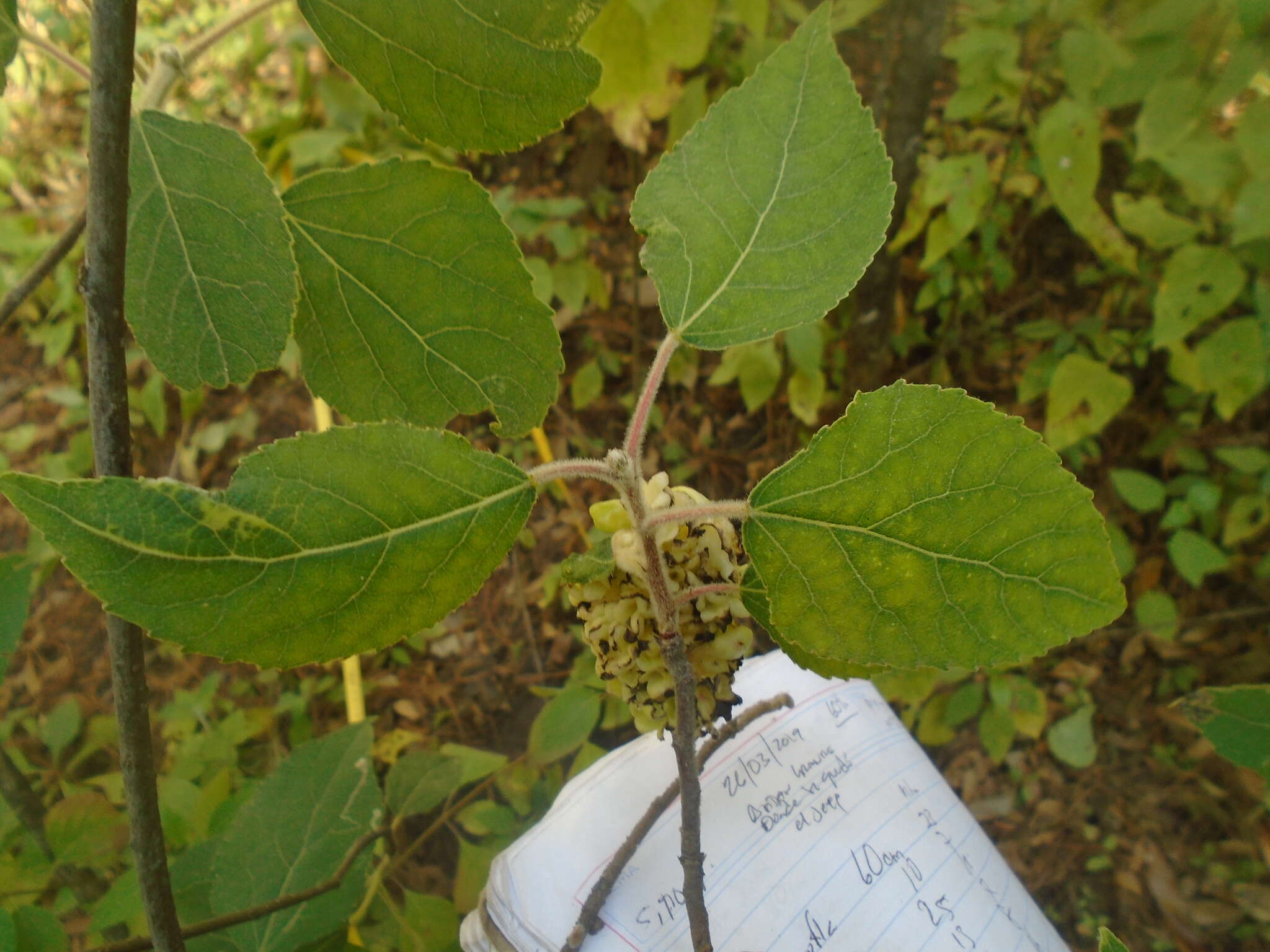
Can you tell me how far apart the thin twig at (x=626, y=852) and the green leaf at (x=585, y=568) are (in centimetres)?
18

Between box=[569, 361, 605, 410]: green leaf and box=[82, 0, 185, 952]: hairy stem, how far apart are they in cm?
121

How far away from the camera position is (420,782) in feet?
2.81

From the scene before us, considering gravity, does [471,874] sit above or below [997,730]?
above

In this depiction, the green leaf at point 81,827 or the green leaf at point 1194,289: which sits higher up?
the green leaf at point 1194,289

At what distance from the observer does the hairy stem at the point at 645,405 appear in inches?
15.9

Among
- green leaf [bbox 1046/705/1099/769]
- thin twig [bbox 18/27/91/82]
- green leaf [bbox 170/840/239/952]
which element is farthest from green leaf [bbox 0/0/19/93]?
green leaf [bbox 1046/705/1099/769]

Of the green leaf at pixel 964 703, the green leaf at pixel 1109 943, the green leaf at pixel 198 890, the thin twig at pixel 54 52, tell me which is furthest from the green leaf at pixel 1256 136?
the green leaf at pixel 198 890

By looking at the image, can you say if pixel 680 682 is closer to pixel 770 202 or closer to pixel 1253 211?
pixel 770 202

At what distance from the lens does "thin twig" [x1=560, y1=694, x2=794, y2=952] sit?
1.77 ft

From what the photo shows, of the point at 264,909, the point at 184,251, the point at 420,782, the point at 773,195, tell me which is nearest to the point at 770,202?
the point at 773,195

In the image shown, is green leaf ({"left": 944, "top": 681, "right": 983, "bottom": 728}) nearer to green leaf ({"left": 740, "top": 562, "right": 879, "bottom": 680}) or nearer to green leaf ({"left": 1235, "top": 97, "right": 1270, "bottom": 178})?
green leaf ({"left": 1235, "top": 97, "right": 1270, "bottom": 178})

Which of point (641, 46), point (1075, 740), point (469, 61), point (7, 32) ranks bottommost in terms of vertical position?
point (1075, 740)

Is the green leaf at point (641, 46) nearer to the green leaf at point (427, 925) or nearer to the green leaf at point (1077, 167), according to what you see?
the green leaf at point (1077, 167)

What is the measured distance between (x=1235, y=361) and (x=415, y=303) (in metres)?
1.29
